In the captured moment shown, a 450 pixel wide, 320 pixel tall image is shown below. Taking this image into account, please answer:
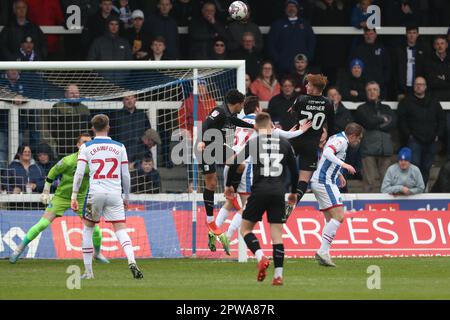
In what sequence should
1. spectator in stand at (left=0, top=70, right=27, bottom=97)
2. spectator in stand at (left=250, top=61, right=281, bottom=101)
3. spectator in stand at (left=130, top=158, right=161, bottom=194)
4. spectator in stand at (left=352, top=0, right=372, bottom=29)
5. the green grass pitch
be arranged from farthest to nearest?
1. spectator in stand at (left=352, top=0, right=372, bottom=29)
2. spectator in stand at (left=250, top=61, right=281, bottom=101)
3. spectator in stand at (left=130, top=158, right=161, bottom=194)
4. spectator in stand at (left=0, top=70, right=27, bottom=97)
5. the green grass pitch

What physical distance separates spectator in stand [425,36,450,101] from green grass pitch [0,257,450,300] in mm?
5713

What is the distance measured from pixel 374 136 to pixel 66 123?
6001mm

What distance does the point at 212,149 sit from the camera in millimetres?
19031

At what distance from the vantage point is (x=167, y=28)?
23.8 m

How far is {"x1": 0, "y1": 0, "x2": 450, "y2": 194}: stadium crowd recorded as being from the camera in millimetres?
22484

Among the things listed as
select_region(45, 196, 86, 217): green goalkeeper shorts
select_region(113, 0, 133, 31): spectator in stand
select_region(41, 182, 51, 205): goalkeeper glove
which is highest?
select_region(113, 0, 133, 31): spectator in stand

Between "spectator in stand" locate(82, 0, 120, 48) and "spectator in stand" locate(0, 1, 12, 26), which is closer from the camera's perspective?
"spectator in stand" locate(82, 0, 120, 48)

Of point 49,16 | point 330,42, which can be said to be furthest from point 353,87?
point 49,16

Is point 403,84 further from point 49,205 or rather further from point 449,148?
point 49,205

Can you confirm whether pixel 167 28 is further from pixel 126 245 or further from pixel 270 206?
pixel 270 206

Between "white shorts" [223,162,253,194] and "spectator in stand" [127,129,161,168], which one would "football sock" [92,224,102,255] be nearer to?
"white shorts" [223,162,253,194]

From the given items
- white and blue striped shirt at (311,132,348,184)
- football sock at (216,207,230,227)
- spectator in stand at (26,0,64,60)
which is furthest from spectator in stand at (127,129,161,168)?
white and blue striped shirt at (311,132,348,184)

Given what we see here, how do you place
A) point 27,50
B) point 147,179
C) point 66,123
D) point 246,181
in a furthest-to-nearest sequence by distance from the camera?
point 27,50
point 66,123
point 147,179
point 246,181

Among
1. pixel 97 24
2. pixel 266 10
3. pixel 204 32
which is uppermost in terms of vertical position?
pixel 266 10
